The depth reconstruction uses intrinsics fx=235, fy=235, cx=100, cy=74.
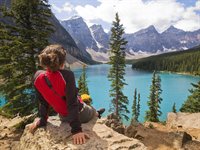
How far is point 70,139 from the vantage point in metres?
4.59

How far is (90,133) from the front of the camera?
15.6 ft

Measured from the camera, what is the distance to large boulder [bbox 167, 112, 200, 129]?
2158 cm

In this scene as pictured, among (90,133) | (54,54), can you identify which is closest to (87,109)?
(90,133)

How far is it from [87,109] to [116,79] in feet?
98.0

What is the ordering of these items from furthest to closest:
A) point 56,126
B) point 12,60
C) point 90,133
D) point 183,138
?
point 12,60, point 183,138, point 56,126, point 90,133

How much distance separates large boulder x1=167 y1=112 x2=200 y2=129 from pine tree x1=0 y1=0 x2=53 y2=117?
1403cm

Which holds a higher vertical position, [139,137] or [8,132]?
[8,132]

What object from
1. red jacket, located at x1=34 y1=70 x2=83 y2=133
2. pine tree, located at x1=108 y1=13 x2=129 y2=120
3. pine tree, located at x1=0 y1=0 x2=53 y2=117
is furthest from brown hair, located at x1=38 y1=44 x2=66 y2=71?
pine tree, located at x1=108 y1=13 x2=129 y2=120

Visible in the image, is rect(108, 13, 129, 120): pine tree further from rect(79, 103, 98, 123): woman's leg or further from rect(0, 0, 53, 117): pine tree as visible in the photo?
rect(79, 103, 98, 123): woman's leg

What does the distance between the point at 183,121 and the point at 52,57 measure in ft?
71.0

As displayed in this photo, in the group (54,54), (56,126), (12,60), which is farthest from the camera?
(12,60)

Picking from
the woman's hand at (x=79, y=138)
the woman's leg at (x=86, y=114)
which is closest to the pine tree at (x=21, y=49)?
the woman's leg at (x=86, y=114)

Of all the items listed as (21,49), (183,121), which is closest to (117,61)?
(183,121)

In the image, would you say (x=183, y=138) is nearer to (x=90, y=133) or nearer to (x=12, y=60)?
(x=90, y=133)
